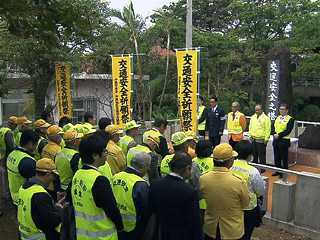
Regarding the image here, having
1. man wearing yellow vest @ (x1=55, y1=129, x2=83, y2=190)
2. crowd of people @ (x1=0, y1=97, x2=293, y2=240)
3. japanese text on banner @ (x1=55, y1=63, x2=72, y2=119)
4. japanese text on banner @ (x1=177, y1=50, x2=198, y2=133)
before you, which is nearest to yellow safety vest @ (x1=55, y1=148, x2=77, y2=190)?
man wearing yellow vest @ (x1=55, y1=129, x2=83, y2=190)

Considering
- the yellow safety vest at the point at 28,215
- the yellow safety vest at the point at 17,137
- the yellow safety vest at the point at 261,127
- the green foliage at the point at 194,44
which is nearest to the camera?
the yellow safety vest at the point at 28,215

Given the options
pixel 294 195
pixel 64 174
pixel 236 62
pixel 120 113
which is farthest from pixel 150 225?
pixel 236 62

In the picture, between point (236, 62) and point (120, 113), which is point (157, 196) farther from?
point (236, 62)

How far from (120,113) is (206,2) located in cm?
1625

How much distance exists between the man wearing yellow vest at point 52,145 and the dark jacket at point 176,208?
220cm

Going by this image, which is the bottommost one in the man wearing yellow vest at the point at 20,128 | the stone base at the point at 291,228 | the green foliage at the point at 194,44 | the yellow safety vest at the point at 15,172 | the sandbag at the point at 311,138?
the stone base at the point at 291,228

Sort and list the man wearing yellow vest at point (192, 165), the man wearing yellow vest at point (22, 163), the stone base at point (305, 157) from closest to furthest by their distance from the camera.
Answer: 1. the man wearing yellow vest at point (192, 165)
2. the man wearing yellow vest at point (22, 163)
3. the stone base at point (305, 157)

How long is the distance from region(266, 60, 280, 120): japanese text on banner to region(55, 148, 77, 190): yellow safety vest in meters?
7.44

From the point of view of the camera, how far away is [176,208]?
10.3 ft

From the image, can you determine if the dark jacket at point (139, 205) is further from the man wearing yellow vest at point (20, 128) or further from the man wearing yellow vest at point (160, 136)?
the man wearing yellow vest at point (20, 128)

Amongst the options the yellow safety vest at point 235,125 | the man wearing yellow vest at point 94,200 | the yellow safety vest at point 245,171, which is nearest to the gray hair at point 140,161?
the man wearing yellow vest at point 94,200

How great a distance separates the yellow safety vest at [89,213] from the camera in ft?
9.92

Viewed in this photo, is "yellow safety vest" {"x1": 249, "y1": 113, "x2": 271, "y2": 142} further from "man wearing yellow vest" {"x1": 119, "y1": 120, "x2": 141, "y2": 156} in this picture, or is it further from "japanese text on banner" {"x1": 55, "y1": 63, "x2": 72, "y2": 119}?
"japanese text on banner" {"x1": 55, "y1": 63, "x2": 72, "y2": 119}

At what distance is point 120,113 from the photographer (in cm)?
1004
